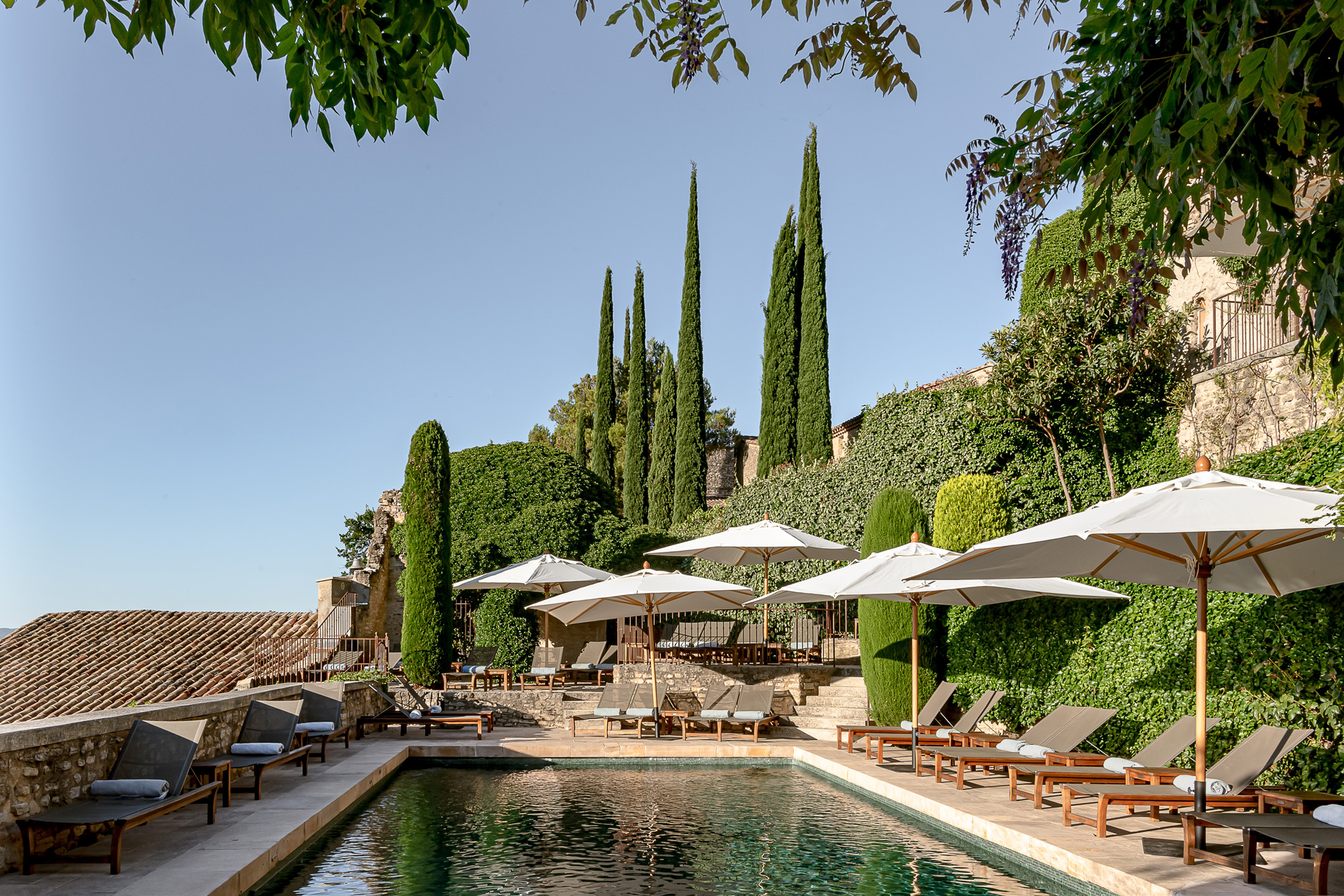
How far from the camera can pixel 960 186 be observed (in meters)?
4.98

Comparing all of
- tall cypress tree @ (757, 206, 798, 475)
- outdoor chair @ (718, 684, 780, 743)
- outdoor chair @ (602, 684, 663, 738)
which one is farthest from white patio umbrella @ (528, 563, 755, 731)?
tall cypress tree @ (757, 206, 798, 475)

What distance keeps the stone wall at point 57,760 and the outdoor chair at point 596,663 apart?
411 inches

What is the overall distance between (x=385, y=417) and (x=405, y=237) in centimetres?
542

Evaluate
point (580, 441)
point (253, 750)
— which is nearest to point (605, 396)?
point (580, 441)

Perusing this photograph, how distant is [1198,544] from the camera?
681 cm

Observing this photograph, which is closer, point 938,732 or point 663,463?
point 938,732

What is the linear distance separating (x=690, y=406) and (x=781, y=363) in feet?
12.4

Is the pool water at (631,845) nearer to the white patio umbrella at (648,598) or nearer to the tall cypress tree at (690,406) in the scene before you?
the white patio umbrella at (648,598)

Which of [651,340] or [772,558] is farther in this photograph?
[651,340]

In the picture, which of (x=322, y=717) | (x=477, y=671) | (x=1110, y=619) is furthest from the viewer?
(x=477, y=671)

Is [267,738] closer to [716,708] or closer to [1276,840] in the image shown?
[716,708]

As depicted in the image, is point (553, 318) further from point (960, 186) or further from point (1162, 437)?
point (960, 186)

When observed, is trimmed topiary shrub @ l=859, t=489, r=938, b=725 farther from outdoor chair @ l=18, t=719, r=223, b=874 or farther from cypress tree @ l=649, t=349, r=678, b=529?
cypress tree @ l=649, t=349, r=678, b=529

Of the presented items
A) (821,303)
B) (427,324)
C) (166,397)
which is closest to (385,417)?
(427,324)
